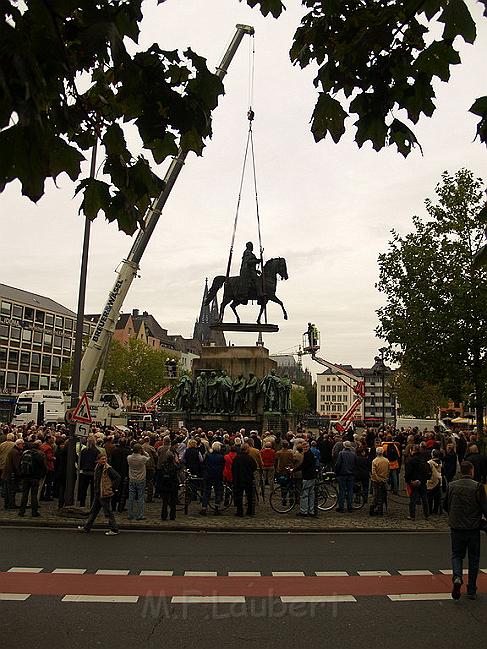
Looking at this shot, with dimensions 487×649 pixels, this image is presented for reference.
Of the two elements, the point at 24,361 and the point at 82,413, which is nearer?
the point at 82,413

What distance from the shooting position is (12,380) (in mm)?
93750

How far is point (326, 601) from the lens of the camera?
25.7ft

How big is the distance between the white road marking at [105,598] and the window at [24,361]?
9158 centimetres

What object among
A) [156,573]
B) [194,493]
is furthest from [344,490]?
[156,573]

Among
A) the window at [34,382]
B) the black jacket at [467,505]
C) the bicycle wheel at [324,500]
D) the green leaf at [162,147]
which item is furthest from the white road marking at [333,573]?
the window at [34,382]

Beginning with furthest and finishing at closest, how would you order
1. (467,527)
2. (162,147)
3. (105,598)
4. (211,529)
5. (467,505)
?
1. (211,529)
2. (467,505)
3. (467,527)
4. (105,598)
5. (162,147)

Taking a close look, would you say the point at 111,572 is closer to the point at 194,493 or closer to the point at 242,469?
the point at 242,469

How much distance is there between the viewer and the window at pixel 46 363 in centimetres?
9975

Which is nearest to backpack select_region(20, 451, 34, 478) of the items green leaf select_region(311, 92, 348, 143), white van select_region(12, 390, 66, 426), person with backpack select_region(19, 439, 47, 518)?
person with backpack select_region(19, 439, 47, 518)

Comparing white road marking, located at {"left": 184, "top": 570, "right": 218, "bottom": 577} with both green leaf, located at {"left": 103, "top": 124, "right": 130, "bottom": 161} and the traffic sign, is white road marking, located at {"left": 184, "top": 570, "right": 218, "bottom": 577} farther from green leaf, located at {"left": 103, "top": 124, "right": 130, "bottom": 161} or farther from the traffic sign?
green leaf, located at {"left": 103, "top": 124, "right": 130, "bottom": 161}

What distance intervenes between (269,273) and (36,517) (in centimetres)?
2189

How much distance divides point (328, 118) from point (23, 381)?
9669cm

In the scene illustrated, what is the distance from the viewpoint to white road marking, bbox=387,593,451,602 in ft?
26.0

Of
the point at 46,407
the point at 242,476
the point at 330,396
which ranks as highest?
the point at 330,396
